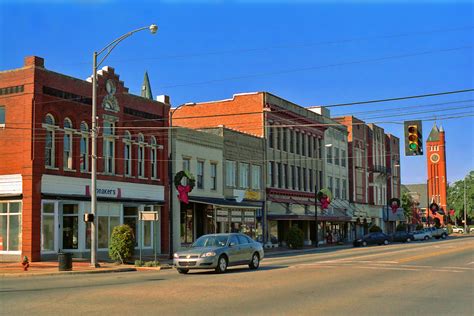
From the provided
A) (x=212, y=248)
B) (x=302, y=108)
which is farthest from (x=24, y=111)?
(x=302, y=108)

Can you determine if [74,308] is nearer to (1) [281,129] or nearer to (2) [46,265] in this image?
(2) [46,265]

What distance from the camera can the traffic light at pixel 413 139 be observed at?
80.6 ft

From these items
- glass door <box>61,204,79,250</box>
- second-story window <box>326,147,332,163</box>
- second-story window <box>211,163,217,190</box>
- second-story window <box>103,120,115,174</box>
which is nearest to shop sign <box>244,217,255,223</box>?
second-story window <box>211,163,217,190</box>

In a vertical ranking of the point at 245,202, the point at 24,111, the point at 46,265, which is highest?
the point at 24,111

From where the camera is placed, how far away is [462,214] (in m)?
127

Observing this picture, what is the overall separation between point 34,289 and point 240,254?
8634mm

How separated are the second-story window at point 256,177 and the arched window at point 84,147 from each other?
1794 centimetres

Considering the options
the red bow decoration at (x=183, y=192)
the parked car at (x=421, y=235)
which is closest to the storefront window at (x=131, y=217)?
the red bow decoration at (x=183, y=192)

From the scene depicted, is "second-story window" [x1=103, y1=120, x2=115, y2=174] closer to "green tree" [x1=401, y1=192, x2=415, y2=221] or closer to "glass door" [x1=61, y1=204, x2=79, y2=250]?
"glass door" [x1=61, y1=204, x2=79, y2=250]

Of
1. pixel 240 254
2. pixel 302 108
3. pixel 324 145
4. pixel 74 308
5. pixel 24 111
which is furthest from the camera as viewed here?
pixel 324 145

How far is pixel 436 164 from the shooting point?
143500 millimetres

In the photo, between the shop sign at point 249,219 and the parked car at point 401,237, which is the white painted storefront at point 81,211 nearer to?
the shop sign at point 249,219

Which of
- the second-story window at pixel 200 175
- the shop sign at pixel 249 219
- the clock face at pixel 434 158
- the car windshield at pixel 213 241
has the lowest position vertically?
the car windshield at pixel 213 241

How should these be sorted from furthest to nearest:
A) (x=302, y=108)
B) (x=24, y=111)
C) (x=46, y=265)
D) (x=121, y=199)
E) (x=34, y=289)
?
(x=302, y=108) → (x=121, y=199) → (x=24, y=111) → (x=46, y=265) → (x=34, y=289)
